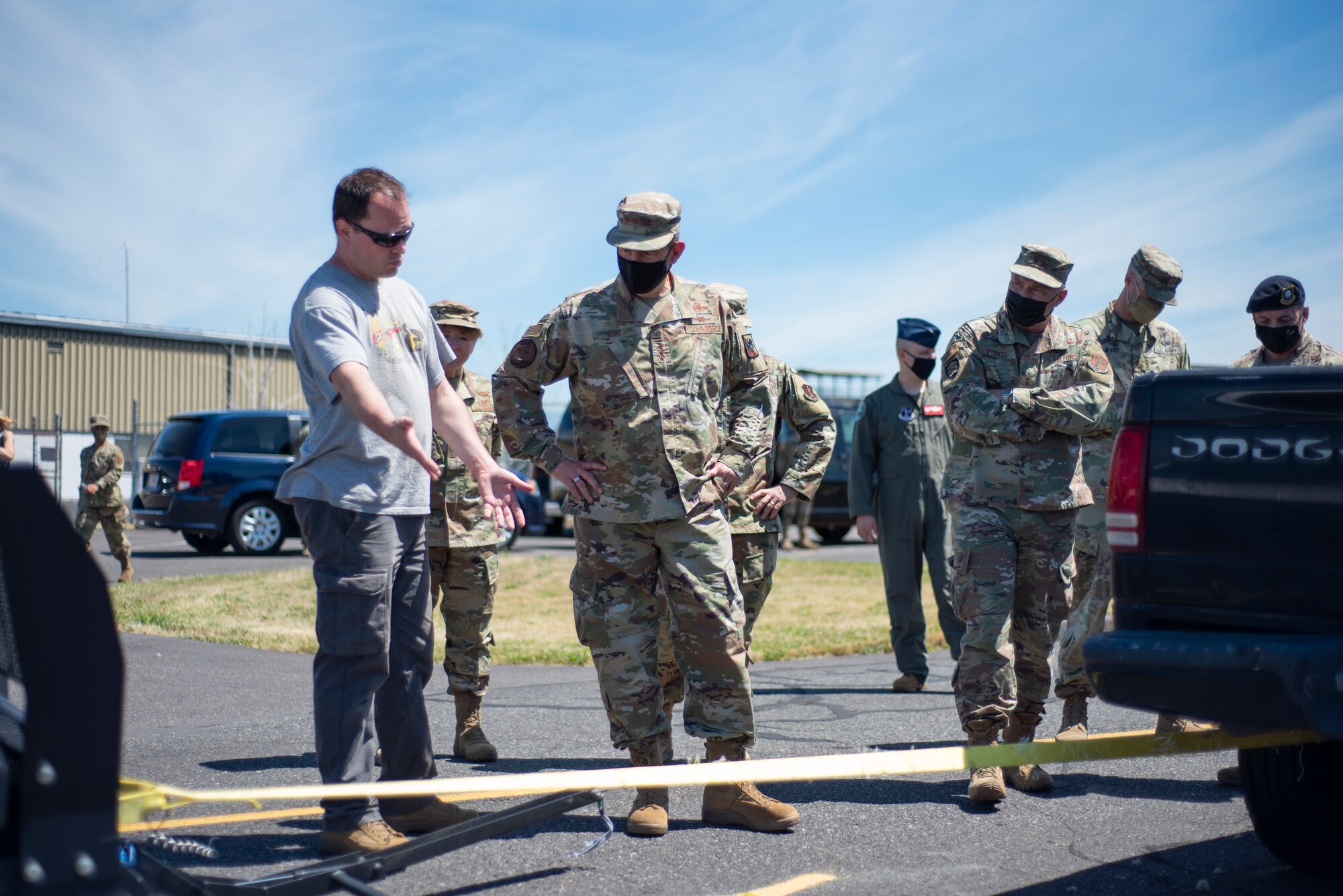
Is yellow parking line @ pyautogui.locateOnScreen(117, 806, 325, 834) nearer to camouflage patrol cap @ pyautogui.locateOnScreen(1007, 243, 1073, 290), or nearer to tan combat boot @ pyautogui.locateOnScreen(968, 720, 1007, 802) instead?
tan combat boot @ pyautogui.locateOnScreen(968, 720, 1007, 802)

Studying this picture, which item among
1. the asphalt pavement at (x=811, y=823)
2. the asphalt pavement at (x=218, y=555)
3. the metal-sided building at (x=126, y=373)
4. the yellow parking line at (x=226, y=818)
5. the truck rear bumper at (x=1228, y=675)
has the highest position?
the metal-sided building at (x=126, y=373)

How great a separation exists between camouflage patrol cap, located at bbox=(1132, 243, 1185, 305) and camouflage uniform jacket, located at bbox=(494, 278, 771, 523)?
212 centimetres

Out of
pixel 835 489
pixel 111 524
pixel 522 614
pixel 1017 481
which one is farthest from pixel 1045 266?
pixel 835 489

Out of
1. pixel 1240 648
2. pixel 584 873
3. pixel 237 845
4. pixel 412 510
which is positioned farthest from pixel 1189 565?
pixel 237 845

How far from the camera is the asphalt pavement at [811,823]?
3.25m

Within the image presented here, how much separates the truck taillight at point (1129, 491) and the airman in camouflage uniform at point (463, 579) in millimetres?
2595

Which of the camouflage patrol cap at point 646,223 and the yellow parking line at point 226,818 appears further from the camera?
the camouflage patrol cap at point 646,223

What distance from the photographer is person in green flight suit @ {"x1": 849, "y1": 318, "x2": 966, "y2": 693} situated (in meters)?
6.79

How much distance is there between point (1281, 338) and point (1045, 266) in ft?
4.86

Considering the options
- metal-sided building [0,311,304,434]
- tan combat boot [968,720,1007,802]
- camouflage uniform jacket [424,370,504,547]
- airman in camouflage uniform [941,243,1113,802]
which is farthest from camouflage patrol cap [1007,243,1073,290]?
metal-sided building [0,311,304,434]

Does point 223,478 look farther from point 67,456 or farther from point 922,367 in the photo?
point 67,456

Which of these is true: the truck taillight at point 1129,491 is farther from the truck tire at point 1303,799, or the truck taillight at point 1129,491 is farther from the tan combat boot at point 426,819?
the tan combat boot at point 426,819

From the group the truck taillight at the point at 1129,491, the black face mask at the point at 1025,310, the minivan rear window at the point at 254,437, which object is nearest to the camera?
the truck taillight at the point at 1129,491

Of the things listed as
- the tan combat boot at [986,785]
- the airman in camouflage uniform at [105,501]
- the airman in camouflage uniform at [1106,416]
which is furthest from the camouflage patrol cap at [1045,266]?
the airman in camouflage uniform at [105,501]
